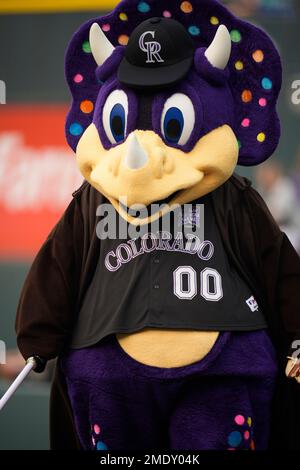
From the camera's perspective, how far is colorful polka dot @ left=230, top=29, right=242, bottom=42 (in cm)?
253

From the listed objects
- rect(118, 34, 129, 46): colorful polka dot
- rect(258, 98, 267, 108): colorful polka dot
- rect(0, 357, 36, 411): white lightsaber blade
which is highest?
rect(118, 34, 129, 46): colorful polka dot

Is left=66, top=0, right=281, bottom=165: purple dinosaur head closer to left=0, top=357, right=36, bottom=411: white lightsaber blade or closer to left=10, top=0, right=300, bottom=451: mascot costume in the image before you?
left=10, top=0, right=300, bottom=451: mascot costume

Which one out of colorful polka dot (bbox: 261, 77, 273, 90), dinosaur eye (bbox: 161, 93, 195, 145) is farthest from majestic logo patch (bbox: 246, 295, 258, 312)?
colorful polka dot (bbox: 261, 77, 273, 90)

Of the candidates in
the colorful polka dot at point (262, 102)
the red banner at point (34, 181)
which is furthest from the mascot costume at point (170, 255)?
the red banner at point (34, 181)

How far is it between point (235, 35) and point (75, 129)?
1.88 feet

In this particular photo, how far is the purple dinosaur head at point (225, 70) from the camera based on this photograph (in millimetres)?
2457

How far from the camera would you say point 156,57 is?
243 centimetres

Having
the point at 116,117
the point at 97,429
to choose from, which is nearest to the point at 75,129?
the point at 116,117

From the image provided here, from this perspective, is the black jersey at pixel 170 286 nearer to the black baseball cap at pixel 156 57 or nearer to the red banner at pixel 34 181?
the black baseball cap at pixel 156 57

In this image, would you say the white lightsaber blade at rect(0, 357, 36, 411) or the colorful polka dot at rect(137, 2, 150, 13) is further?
the colorful polka dot at rect(137, 2, 150, 13)

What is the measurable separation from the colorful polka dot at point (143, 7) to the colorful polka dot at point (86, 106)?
326mm

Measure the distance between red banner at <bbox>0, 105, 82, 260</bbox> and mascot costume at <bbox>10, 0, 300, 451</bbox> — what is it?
160 centimetres

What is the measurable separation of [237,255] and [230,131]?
375 millimetres

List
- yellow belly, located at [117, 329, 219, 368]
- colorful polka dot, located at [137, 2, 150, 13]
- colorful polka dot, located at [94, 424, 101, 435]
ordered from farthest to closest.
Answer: colorful polka dot, located at [137, 2, 150, 13], colorful polka dot, located at [94, 424, 101, 435], yellow belly, located at [117, 329, 219, 368]
